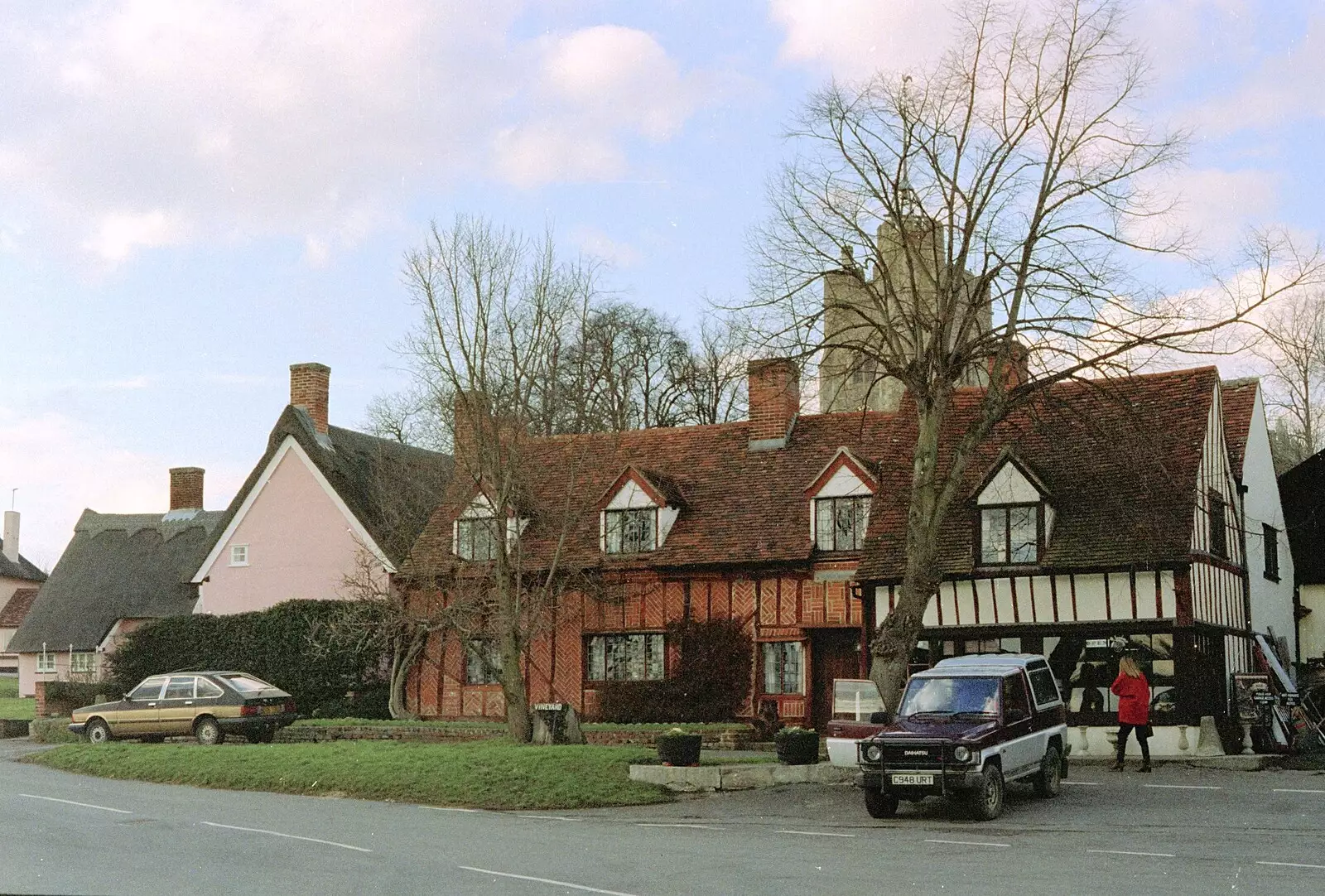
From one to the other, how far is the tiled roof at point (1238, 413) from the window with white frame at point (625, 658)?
13600 mm

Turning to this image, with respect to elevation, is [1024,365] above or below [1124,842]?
above

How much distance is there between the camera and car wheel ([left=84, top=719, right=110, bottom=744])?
30.5 meters

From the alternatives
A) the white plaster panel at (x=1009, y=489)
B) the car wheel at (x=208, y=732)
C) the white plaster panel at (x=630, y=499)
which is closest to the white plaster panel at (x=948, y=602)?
the white plaster panel at (x=1009, y=489)

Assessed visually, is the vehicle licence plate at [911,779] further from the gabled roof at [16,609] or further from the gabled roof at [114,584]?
the gabled roof at [16,609]

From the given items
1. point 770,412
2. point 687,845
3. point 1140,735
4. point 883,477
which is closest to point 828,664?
point 883,477

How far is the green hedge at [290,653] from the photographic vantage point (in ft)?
119

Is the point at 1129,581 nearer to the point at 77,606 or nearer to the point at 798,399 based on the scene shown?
the point at 798,399

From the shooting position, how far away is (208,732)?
29.3m

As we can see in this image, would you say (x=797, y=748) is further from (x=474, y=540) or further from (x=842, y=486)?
(x=474, y=540)

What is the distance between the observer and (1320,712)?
29344 millimetres

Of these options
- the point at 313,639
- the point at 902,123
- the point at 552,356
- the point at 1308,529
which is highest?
the point at 902,123

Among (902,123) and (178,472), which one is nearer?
(902,123)

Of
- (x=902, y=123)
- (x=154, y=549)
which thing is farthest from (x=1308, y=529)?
(x=154, y=549)

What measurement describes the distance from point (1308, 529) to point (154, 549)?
40.3 metres
